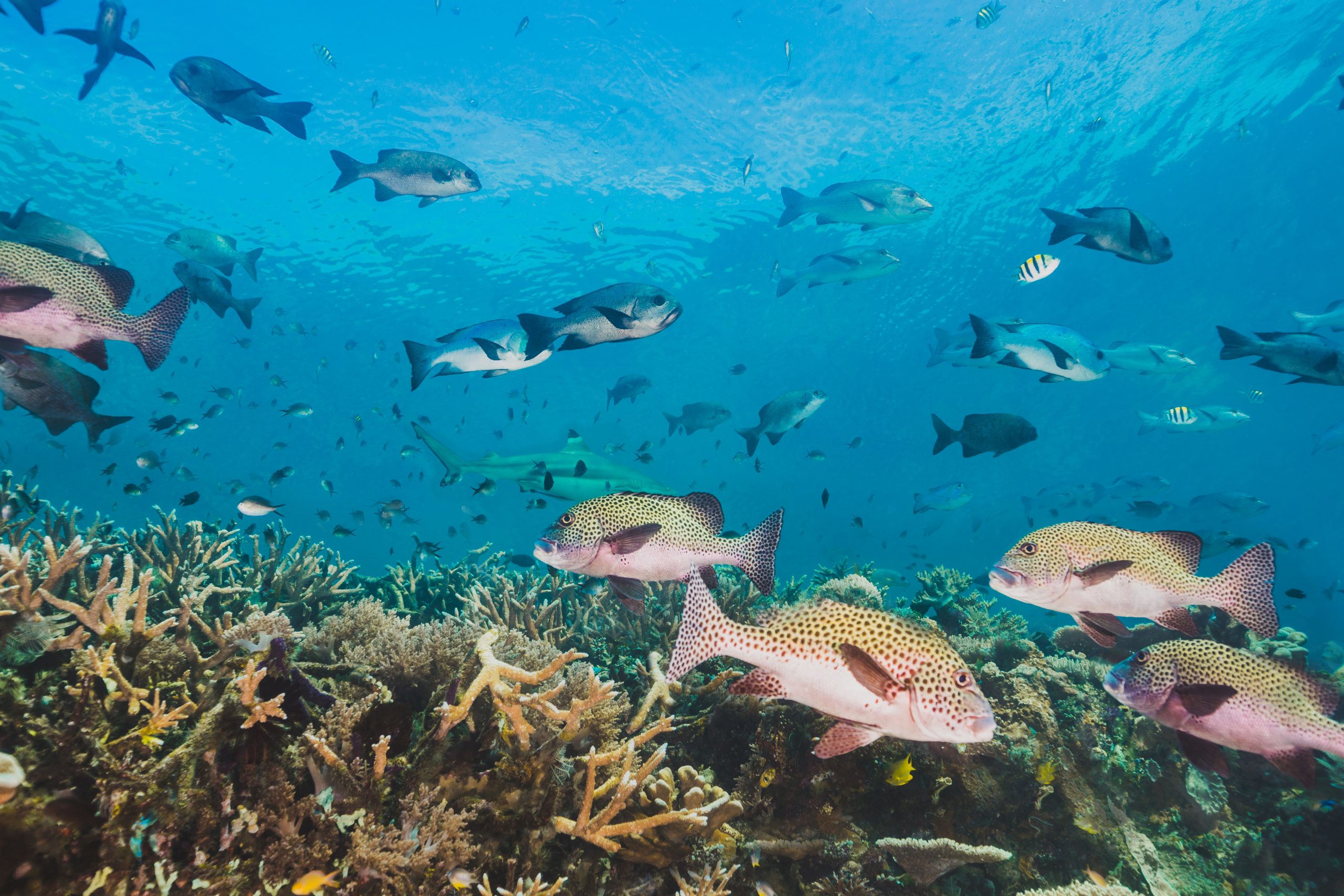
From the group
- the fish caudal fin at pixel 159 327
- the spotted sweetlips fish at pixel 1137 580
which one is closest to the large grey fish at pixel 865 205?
the spotted sweetlips fish at pixel 1137 580

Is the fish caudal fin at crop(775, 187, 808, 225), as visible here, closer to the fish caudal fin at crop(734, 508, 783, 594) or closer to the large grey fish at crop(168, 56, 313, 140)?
the large grey fish at crop(168, 56, 313, 140)

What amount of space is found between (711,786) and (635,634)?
2.95 metres

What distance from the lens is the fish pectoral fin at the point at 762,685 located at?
2.31 meters

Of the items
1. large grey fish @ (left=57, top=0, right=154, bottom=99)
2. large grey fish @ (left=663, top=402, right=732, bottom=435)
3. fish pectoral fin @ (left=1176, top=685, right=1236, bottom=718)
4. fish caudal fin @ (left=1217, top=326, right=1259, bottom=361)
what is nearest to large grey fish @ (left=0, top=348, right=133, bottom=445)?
large grey fish @ (left=57, top=0, right=154, bottom=99)

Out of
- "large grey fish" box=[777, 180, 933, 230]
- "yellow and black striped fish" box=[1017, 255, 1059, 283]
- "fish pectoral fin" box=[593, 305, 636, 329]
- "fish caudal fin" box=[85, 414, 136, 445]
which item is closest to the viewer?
"fish caudal fin" box=[85, 414, 136, 445]

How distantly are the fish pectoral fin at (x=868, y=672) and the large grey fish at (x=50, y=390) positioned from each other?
4126 mm

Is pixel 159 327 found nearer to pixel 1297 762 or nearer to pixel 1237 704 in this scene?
pixel 1237 704

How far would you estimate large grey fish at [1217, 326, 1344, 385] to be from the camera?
4766 millimetres

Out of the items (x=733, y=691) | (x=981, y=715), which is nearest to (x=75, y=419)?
(x=733, y=691)

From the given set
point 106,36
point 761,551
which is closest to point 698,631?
point 761,551

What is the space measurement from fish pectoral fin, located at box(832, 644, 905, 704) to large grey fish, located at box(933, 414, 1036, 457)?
4091mm

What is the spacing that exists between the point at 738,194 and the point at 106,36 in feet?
96.4

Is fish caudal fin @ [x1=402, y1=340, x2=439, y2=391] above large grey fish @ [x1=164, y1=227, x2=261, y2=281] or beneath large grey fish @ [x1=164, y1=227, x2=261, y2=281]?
above

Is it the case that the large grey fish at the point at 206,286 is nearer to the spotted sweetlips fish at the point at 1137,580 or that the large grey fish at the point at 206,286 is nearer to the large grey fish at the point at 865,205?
the spotted sweetlips fish at the point at 1137,580
